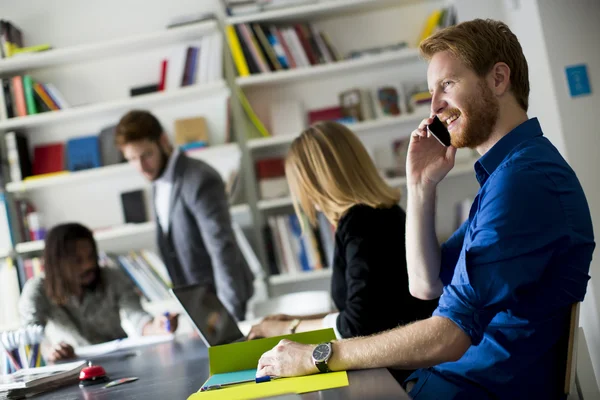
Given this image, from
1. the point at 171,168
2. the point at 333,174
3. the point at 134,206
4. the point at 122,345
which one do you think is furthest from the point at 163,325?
the point at 134,206

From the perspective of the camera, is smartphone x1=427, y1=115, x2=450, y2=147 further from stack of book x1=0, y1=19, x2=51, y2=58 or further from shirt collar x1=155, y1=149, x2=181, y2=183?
Answer: stack of book x1=0, y1=19, x2=51, y2=58

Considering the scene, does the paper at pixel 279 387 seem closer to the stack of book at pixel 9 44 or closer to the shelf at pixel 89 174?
the shelf at pixel 89 174

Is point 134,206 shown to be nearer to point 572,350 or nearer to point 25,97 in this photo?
point 25,97

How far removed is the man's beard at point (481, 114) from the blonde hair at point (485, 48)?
44 mm

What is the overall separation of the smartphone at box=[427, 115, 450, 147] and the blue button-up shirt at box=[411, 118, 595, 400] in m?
0.23

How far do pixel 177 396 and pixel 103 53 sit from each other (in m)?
2.92

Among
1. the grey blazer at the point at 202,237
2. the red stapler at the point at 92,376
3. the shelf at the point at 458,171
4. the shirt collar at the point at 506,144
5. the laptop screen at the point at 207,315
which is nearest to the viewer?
the shirt collar at the point at 506,144

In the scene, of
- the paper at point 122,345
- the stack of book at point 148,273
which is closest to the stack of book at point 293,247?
the stack of book at point 148,273

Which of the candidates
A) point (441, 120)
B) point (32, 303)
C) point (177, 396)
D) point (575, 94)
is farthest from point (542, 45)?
point (32, 303)

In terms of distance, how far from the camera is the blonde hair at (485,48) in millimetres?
1410

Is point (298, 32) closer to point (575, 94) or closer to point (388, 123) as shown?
point (388, 123)

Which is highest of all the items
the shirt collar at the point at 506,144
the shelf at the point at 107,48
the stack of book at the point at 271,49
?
the shelf at the point at 107,48

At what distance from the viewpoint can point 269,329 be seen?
1.96 m

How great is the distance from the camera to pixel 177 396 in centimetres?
129
